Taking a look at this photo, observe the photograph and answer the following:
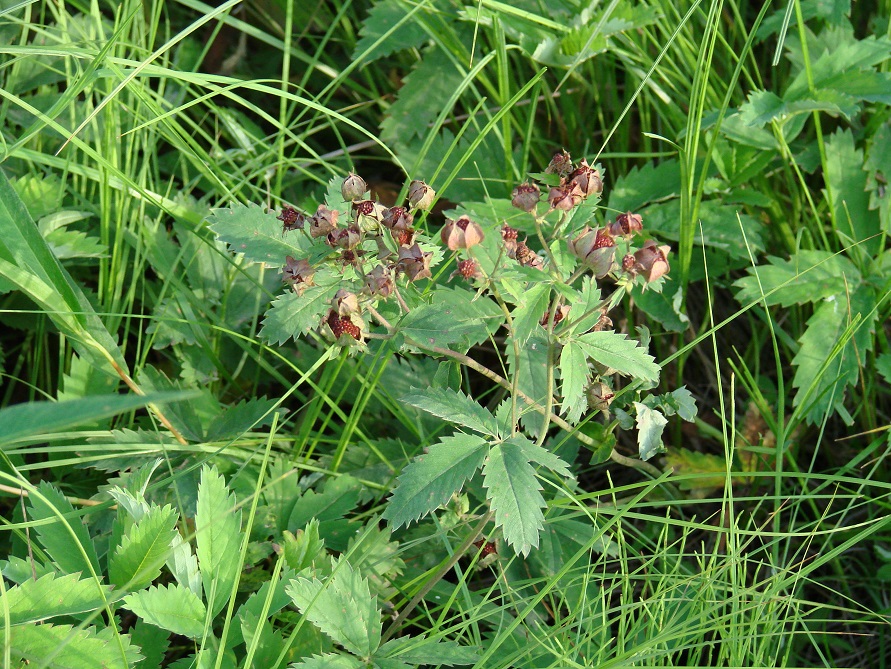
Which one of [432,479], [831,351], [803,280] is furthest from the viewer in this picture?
[803,280]

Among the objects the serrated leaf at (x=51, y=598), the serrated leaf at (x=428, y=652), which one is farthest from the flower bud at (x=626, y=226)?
the serrated leaf at (x=51, y=598)

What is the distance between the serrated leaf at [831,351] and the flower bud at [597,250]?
0.77m

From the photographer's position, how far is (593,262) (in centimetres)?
140

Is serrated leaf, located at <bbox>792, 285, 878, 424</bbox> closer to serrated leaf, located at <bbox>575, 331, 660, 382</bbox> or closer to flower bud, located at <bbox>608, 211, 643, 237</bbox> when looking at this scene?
serrated leaf, located at <bbox>575, 331, 660, 382</bbox>

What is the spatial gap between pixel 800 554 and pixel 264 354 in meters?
1.49

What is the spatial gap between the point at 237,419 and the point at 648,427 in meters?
0.96

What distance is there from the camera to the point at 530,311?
1.39 m

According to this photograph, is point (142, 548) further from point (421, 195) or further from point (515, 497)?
point (421, 195)

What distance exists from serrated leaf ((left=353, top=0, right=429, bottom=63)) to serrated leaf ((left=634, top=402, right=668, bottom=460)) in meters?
1.28

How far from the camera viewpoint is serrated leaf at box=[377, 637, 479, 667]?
A: 141 centimetres

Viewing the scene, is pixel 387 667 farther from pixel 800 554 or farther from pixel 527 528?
pixel 800 554

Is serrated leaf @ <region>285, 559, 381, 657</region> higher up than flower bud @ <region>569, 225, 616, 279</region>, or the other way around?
flower bud @ <region>569, 225, 616, 279</region>

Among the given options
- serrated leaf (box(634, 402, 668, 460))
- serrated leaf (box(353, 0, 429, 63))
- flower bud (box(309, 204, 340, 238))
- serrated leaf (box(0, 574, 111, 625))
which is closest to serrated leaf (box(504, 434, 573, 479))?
serrated leaf (box(634, 402, 668, 460))

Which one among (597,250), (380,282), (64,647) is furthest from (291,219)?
(64,647)
